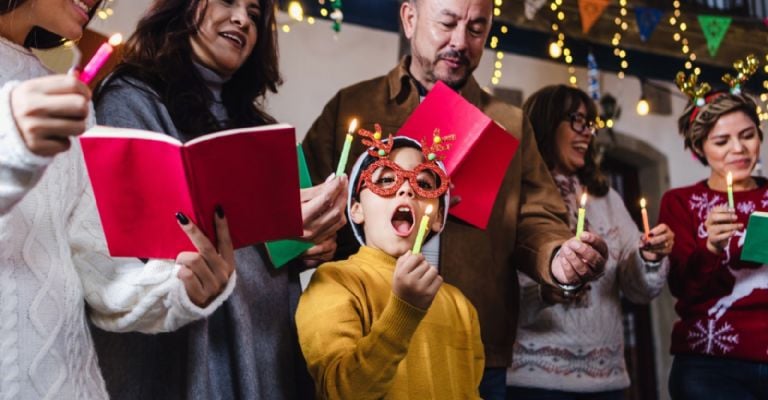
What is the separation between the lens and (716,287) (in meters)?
2.54

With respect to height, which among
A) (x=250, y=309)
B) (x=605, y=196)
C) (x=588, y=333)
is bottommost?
(x=588, y=333)

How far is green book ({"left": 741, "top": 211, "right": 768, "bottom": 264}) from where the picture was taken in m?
2.27

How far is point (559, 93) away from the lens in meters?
2.96

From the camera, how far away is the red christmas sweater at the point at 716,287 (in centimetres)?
245

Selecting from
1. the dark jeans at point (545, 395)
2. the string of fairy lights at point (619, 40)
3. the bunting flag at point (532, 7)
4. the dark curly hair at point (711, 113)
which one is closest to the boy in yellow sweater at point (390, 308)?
the dark jeans at point (545, 395)

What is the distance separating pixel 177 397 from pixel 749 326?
70.5 inches

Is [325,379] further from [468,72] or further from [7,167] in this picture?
[468,72]

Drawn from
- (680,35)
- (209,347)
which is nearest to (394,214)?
(209,347)

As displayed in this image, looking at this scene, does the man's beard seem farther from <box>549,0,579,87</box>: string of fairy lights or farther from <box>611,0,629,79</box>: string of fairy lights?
<box>611,0,629,79</box>: string of fairy lights

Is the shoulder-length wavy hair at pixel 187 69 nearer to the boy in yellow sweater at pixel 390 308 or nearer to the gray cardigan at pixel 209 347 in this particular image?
the gray cardigan at pixel 209 347

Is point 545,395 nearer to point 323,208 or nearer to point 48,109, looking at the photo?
point 323,208

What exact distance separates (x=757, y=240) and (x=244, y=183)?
168 centimetres

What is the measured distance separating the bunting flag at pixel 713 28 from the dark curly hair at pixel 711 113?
2.33 m

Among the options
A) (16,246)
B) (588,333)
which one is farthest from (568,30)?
(16,246)
